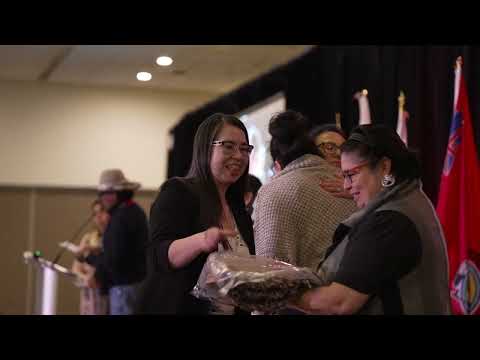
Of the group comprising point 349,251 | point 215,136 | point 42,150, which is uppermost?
point 42,150

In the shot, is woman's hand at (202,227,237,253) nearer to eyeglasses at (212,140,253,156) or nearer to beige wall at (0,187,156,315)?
eyeglasses at (212,140,253,156)

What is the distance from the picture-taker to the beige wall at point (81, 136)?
502cm

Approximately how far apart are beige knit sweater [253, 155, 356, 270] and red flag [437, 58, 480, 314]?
5.23ft

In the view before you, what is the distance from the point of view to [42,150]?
702cm

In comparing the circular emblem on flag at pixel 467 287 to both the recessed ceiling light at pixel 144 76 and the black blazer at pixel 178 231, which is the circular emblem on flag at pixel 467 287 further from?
the black blazer at pixel 178 231

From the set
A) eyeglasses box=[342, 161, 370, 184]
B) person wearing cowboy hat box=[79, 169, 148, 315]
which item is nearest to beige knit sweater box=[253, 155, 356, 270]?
eyeglasses box=[342, 161, 370, 184]

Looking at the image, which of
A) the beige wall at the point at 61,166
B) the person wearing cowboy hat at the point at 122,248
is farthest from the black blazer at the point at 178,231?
the beige wall at the point at 61,166

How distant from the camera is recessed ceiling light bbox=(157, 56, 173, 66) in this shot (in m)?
2.66

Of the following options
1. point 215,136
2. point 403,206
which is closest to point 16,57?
point 215,136

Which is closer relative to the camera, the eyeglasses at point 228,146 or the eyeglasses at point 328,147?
the eyeglasses at point 228,146

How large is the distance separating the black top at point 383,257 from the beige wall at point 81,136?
9.10 ft

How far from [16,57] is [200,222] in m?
1.42
